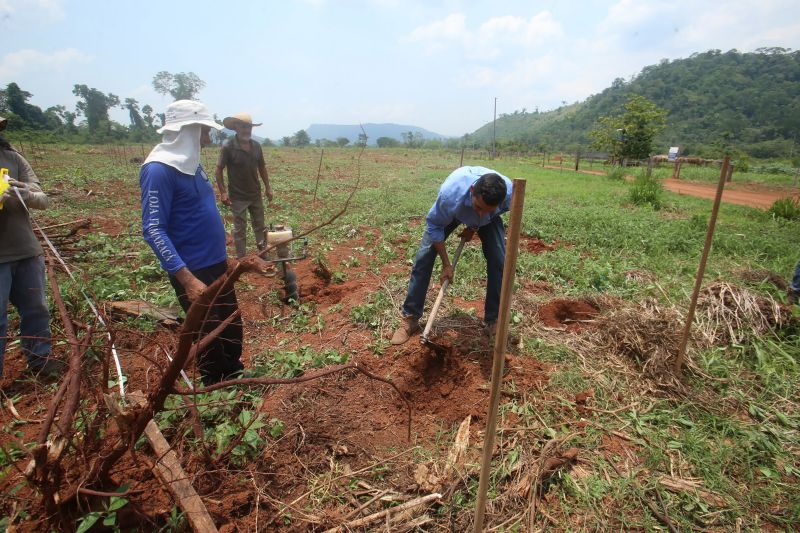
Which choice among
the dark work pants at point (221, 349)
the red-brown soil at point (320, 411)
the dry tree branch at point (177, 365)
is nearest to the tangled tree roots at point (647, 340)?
the red-brown soil at point (320, 411)

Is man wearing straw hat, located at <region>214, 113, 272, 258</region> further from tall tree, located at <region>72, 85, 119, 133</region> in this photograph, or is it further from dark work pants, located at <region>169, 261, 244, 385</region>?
tall tree, located at <region>72, 85, 119, 133</region>

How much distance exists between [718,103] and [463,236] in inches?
2928

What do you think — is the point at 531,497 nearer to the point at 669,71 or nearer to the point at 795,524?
the point at 795,524

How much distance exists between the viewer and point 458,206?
2.88 m

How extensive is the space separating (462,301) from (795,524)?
259 centimetres

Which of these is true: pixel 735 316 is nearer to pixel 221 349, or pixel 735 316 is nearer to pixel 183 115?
pixel 221 349

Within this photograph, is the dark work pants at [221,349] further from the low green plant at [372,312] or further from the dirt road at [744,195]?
the dirt road at [744,195]

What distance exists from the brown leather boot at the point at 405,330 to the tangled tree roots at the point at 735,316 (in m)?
2.37

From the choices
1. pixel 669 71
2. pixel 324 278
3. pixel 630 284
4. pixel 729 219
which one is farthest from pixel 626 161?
pixel 669 71

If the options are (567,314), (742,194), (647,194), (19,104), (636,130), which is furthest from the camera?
(19,104)

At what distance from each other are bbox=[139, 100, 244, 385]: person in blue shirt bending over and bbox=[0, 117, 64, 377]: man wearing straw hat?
0.91 m

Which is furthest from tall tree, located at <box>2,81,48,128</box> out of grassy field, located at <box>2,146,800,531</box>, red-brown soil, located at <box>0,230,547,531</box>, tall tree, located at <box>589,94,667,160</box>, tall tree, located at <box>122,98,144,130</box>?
tall tree, located at <box>589,94,667,160</box>

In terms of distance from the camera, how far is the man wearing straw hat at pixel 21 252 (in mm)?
2381

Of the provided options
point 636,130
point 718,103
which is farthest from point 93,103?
point 718,103
